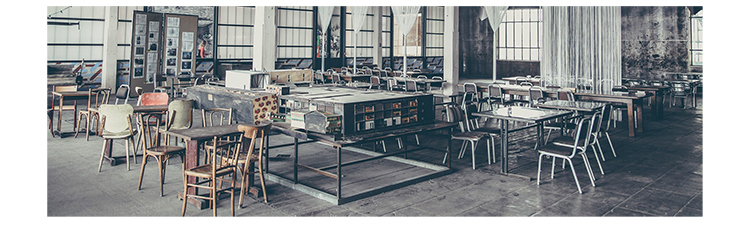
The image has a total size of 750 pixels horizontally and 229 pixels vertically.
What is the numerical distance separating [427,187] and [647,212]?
5.83 ft

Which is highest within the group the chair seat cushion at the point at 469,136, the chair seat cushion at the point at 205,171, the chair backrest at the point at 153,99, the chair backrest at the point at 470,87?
the chair backrest at the point at 470,87

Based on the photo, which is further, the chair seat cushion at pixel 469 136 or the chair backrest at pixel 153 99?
the chair backrest at pixel 153 99

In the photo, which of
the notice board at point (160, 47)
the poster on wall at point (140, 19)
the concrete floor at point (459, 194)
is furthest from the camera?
the notice board at point (160, 47)

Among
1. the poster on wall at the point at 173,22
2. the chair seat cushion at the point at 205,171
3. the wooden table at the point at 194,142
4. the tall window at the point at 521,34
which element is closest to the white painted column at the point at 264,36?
the poster on wall at the point at 173,22

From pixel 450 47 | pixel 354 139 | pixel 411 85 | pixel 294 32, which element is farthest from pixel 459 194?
pixel 294 32

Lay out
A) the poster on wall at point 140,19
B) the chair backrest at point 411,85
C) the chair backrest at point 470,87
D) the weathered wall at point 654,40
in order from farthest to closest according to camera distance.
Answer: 1. the weathered wall at point 654,40
2. the poster on wall at point 140,19
3. the chair backrest at point 411,85
4. the chair backrest at point 470,87

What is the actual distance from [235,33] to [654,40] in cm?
1260

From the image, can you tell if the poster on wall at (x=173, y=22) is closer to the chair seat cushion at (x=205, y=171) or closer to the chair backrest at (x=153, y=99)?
the chair backrest at (x=153, y=99)

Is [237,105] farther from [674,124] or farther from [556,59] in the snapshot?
[674,124]

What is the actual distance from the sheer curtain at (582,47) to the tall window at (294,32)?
952 centimetres

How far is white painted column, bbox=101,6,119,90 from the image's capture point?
1396cm

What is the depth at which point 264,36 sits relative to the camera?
11.8 metres

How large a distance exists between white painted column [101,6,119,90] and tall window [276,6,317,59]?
4.95 meters

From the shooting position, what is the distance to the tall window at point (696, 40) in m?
16.6
